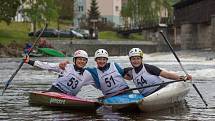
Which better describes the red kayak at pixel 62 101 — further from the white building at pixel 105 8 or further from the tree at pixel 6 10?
the white building at pixel 105 8

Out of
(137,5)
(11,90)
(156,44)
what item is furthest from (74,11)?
(11,90)

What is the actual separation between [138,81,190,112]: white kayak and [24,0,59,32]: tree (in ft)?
173

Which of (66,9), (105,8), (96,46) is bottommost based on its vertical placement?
(96,46)

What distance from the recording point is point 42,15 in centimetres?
6644

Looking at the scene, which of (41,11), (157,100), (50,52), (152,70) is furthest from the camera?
(41,11)

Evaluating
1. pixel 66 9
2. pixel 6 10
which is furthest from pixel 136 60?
pixel 66 9

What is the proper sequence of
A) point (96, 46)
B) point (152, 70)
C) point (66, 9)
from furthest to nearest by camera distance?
1. point (66, 9)
2. point (96, 46)
3. point (152, 70)

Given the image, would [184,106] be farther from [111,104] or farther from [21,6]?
[21,6]

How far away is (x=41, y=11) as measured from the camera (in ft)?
218

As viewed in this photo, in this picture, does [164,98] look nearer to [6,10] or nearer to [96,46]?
[6,10]

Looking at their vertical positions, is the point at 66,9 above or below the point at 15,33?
above

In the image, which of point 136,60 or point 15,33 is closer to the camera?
point 136,60

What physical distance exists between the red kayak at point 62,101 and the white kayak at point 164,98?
1117 mm

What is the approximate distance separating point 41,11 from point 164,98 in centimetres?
5532
